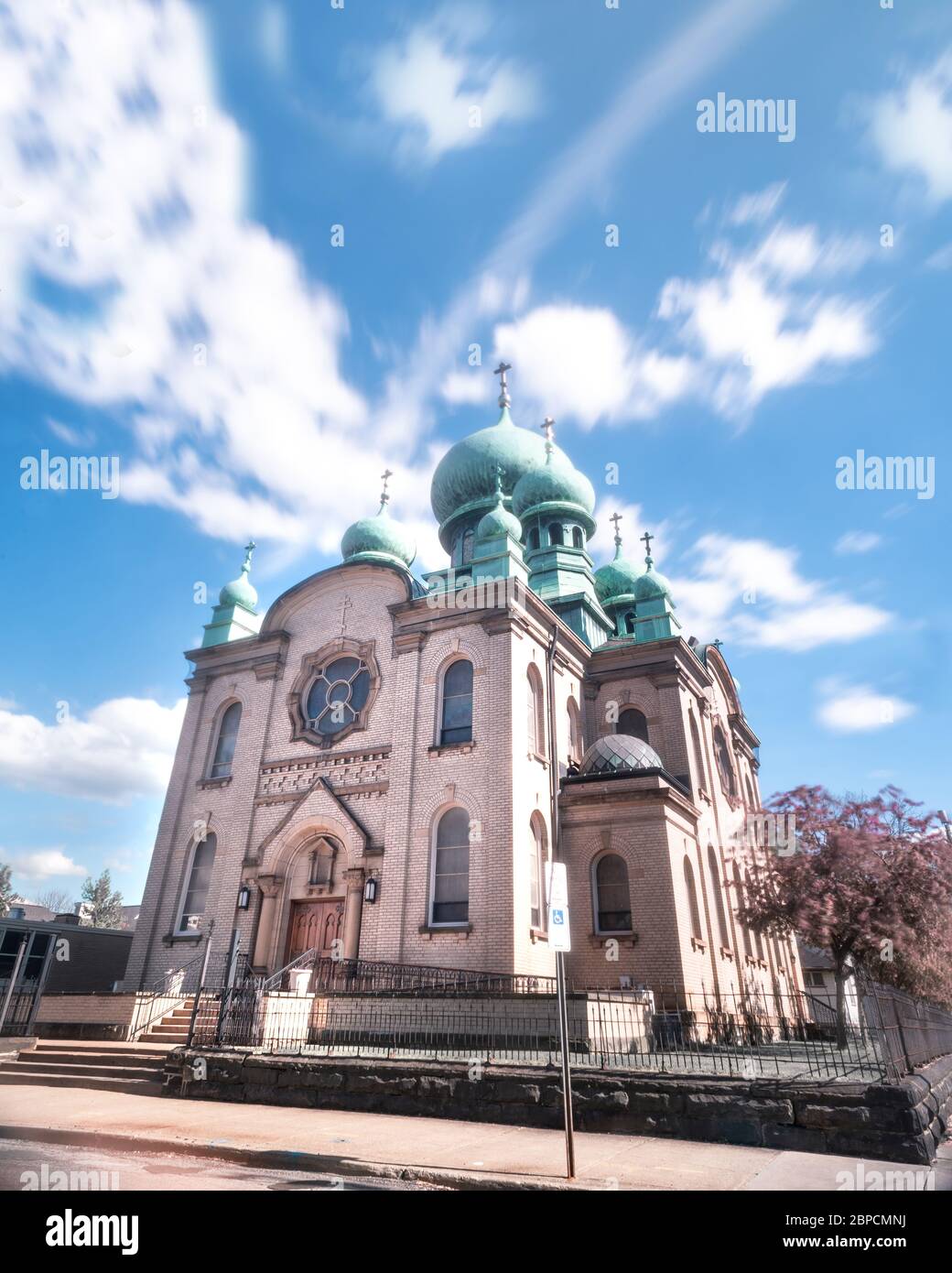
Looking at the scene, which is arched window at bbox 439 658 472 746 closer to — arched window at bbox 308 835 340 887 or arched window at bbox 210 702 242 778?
arched window at bbox 308 835 340 887

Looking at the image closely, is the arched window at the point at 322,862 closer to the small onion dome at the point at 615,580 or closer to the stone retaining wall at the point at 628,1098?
the stone retaining wall at the point at 628,1098

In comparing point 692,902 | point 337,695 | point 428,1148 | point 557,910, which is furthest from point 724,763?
point 428,1148

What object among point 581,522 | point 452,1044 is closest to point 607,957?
point 452,1044

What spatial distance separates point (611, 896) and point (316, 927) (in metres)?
7.40

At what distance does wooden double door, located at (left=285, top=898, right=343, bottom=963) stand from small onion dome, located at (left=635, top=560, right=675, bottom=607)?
42.9 feet

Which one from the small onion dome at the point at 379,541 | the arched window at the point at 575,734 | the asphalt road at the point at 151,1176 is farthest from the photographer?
the small onion dome at the point at 379,541

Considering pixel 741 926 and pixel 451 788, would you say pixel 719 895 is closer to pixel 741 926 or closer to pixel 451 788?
pixel 741 926

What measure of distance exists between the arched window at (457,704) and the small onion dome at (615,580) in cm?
1189

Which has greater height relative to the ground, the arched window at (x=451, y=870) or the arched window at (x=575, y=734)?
the arched window at (x=575, y=734)

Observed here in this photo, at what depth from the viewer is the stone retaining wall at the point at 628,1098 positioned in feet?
25.1

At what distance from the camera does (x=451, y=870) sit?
1820 centimetres

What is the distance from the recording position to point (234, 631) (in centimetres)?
2516

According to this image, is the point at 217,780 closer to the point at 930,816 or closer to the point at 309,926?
the point at 309,926

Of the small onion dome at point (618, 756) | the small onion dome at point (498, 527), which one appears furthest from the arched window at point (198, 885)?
the small onion dome at point (498, 527)
